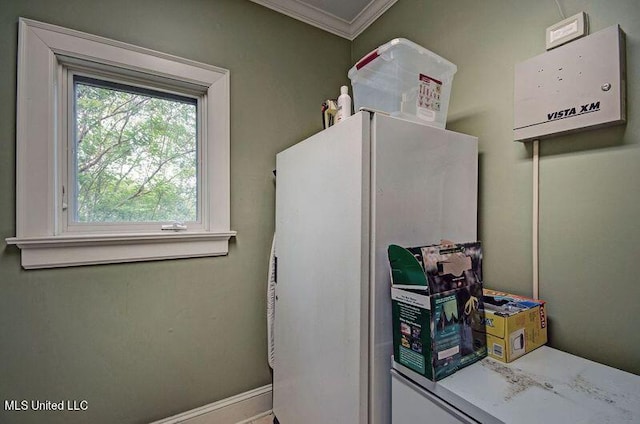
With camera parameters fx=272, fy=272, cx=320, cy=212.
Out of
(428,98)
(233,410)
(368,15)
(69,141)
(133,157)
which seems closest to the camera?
(428,98)

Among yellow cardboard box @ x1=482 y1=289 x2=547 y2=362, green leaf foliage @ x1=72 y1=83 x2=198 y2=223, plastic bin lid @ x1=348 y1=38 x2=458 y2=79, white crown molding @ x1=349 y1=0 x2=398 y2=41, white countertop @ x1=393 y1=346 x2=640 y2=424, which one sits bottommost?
white countertop @ x1=393 y1=346 x2=640 y2=424

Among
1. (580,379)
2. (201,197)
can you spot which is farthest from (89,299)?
(580,379)

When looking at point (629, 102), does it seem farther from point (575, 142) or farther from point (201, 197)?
point (201, 197)

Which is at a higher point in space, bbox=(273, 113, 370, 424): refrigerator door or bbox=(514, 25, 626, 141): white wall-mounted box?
bbox=(514, 25, 626, 141): white wall-mounted box

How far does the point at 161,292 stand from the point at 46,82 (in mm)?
1075

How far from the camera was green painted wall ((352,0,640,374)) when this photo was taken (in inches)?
33.5

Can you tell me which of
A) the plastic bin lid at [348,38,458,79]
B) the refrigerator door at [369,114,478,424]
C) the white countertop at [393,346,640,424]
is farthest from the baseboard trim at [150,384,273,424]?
the plastic bin lid at [348,38,458,79]

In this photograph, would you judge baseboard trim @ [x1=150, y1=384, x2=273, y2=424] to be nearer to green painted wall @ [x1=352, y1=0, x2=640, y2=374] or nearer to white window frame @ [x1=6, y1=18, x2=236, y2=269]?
white window frame @ [x1=6, y1=18, x2=236, y2=269]

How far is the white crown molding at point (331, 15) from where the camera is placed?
67.6 inches

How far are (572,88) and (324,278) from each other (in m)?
1.09

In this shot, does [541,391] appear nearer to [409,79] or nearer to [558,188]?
[558,188]

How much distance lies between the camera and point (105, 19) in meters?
1.30

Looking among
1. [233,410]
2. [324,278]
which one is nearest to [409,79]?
[324,278]

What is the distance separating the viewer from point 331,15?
1869 mm
